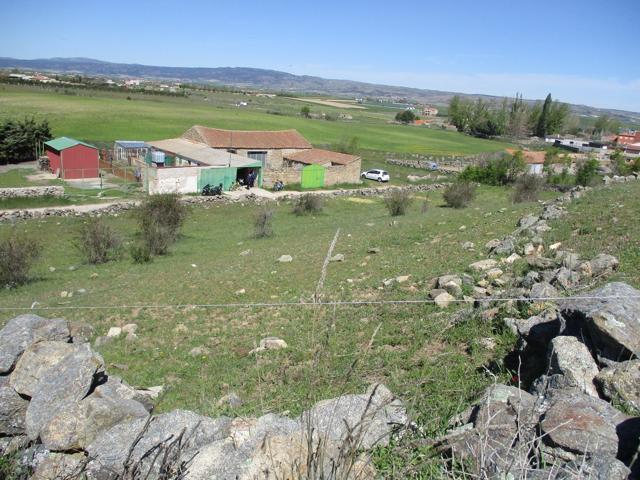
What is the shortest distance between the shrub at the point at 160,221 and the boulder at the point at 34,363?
13.2 meters

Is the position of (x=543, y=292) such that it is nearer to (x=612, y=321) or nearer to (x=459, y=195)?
(x=612, y=321)

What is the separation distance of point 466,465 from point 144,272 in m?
14.7

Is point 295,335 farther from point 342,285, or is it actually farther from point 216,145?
point 216,145

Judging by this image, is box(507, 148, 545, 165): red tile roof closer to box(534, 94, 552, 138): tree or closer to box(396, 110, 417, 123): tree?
box(534, 94, 552, 138): tree

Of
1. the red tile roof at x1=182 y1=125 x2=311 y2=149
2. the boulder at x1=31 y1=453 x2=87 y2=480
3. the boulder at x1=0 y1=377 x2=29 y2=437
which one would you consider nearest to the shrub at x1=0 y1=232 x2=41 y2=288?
the boulder at x1=0 y1=377 x2=29 y2=437

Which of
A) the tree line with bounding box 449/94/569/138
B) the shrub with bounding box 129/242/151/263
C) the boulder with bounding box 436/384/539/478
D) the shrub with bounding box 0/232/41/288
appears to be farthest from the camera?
the tree line with bounding box 449/94/569/138

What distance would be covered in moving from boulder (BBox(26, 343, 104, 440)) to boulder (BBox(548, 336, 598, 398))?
15.7 feet

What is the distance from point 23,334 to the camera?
21.0 feet

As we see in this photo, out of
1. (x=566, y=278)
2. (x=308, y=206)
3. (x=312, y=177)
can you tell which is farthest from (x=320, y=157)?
(x=566, y=278)

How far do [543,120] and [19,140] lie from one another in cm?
11193

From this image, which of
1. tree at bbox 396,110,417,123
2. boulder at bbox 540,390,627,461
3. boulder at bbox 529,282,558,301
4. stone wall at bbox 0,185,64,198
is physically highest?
tree at bbox 396,110,417,123

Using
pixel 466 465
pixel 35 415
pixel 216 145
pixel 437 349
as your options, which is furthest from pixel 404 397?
pixel 216 145

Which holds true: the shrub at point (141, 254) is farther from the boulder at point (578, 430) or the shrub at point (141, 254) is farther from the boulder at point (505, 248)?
the boulder at point (578, 430)

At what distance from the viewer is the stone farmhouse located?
3362 centimetres
